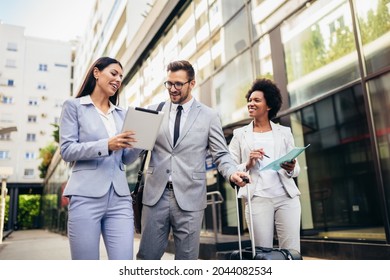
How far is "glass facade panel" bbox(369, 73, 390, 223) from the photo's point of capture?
400 centimetres

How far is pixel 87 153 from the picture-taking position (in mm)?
1650

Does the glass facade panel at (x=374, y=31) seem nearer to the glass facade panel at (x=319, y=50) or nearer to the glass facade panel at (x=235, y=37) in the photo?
the glass facade panel at (x=319, y=50)

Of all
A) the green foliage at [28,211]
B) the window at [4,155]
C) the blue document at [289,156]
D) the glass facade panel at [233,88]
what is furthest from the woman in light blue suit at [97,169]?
the green foliage at [28,211]

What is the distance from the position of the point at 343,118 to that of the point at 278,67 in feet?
5.02

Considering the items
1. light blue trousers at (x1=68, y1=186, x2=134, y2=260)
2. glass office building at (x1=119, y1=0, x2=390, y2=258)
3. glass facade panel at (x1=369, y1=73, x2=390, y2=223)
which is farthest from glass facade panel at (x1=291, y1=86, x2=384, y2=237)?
light blue trousers at (x1=68, y1=186, x2=134, y2=260)

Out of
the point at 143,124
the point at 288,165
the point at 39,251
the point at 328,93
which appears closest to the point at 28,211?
the point at 39,251

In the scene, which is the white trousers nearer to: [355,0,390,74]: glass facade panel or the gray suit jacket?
the gray suit jacket

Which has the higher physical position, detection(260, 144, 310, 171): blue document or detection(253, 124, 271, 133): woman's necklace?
detection(253, 124, 271, 133): woman's necklace

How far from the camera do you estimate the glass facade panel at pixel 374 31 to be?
13.3 feet

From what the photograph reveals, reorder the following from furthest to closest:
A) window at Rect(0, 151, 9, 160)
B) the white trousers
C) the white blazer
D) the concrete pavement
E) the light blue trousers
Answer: the concrete pavement, window at Rect(0, 151, 9, 160), the white blazer, the white trousers, the light blue trousers

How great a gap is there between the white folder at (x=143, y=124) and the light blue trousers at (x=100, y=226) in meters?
0.29

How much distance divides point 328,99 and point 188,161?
3536mm

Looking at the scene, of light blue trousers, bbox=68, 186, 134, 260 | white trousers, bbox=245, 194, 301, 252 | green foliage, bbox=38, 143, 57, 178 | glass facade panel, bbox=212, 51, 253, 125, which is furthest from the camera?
green foliage, bbox=38, 143, 57, 178

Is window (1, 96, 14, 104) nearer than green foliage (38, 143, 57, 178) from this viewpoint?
Yes
